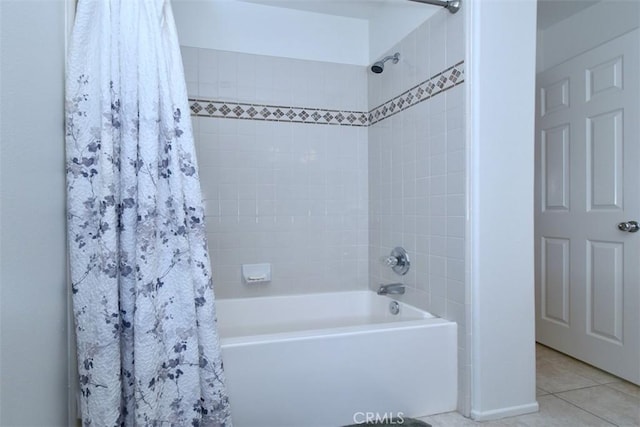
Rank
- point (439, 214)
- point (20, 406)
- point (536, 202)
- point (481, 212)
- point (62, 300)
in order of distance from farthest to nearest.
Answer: point (536, 202) → point (439, 214) → point (481, 212) → point (62, 300) → point (20, 406)

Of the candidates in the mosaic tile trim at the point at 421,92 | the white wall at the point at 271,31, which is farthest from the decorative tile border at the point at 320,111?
the white wall at the point at 271,31

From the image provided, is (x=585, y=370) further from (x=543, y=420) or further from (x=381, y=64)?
(x=381, y=64)

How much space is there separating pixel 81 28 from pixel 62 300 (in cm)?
91

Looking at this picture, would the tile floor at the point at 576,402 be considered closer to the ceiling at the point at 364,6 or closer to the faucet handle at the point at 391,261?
the faucet handle at the point at 391,261

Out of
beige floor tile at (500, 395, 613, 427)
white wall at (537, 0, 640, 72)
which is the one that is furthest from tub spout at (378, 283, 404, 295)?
white wall at (537, 0, 640, 72)

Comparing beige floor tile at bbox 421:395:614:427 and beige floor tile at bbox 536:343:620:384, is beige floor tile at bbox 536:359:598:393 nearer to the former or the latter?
beige floor tile at bbox 536:343:620:384

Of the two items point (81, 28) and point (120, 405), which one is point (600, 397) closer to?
point (120, 405)

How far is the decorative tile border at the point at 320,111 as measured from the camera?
2.02 metres

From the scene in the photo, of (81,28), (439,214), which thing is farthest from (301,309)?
(81,28)

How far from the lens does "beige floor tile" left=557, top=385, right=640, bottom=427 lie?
1.68m

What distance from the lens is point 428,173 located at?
1.98 meters

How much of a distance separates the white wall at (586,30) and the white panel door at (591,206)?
128mm

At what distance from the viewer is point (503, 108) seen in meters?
1.72

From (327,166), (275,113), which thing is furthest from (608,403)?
(275,113)
